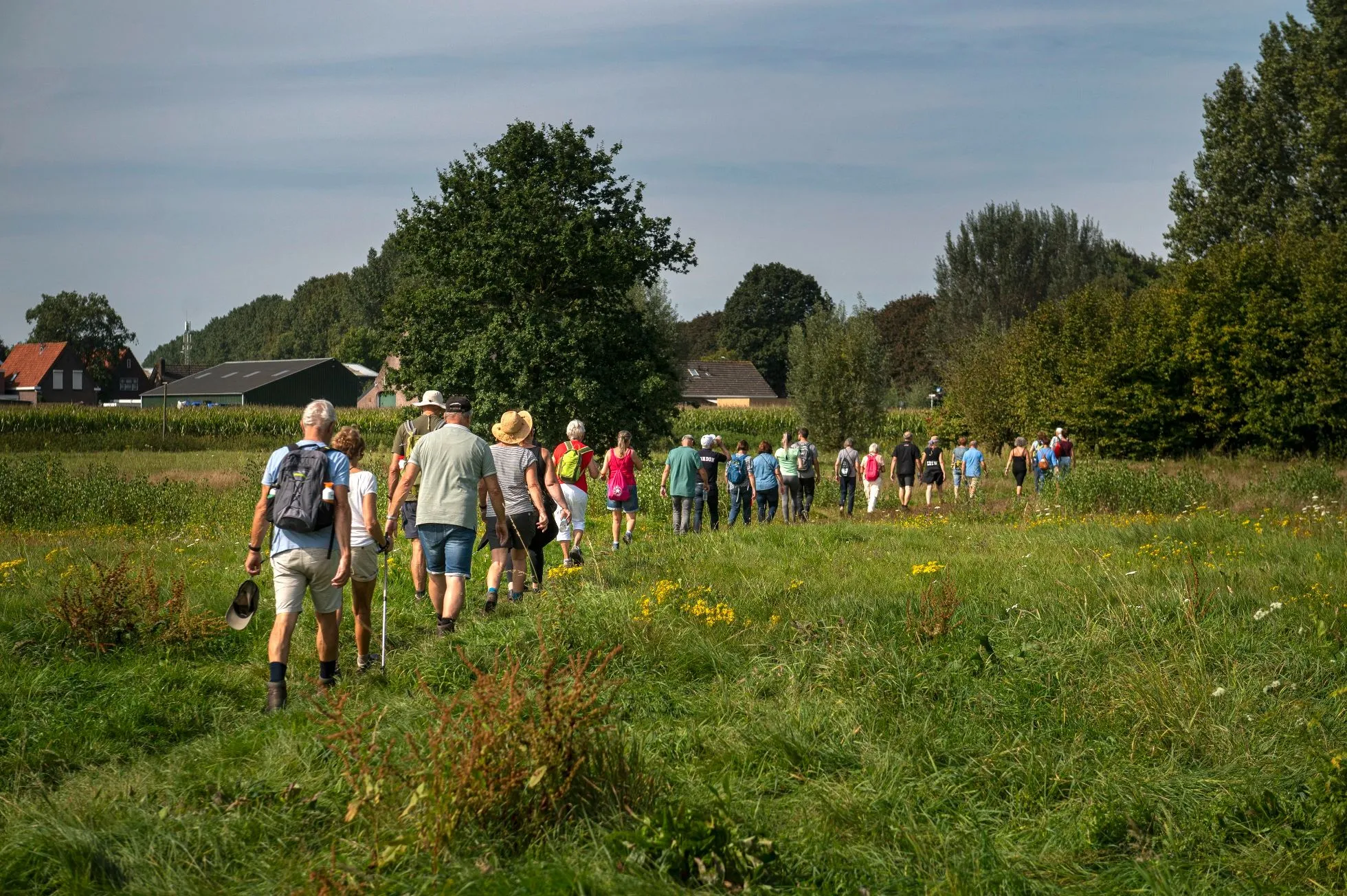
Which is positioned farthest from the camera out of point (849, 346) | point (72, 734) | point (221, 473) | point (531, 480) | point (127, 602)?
point (849, 346)

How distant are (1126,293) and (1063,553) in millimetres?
56650

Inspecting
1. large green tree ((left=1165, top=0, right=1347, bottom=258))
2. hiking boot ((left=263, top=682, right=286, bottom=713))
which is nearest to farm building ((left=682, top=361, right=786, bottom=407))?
large green tree ((left=1165, top=0, right=1347, bottom=258))

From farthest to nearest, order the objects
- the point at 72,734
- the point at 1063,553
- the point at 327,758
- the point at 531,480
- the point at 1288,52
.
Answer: the point at 1288,52
the point at 1063,553
the point at 531,480
the point at 72,734
the point at 327,758

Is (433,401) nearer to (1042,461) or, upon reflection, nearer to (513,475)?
(513,475)

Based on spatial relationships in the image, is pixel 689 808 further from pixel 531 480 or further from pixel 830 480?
pixel 830 480

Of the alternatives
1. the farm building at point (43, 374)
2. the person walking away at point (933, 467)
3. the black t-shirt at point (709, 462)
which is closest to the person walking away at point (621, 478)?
the black t-shirt at point (709, 462)

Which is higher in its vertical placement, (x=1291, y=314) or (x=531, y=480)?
(x=1291, y=314)

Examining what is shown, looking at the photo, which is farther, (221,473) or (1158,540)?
(221,473)

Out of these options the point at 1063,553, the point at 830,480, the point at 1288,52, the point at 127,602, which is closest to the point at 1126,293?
the point at 1288,52

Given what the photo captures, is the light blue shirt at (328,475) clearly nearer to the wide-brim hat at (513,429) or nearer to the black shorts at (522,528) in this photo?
the black shorts at (522,528)

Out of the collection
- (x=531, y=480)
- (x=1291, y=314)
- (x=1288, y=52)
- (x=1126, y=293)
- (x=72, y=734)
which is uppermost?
(x=1288, y=52)

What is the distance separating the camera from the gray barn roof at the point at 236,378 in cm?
7962

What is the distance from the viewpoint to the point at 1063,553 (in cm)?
1080

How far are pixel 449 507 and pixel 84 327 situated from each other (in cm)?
10818
